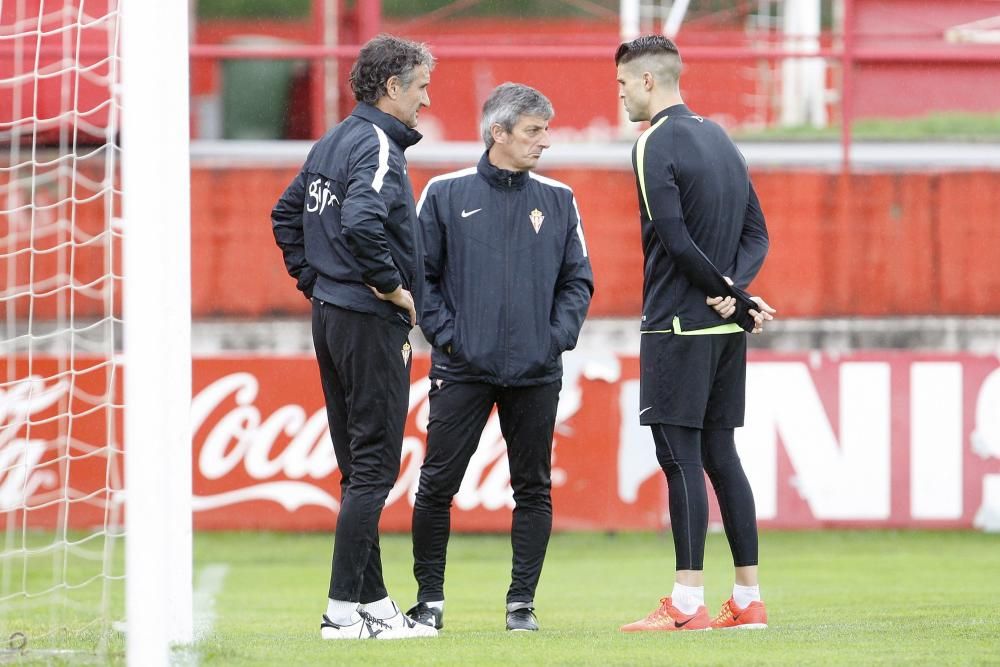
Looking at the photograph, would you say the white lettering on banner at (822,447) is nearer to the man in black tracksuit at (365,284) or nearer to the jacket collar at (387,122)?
the man in black tracksuit at (365,284)

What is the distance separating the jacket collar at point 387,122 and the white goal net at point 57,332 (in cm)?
274

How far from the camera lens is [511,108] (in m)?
5.18

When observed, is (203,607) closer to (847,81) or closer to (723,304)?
(723,304)

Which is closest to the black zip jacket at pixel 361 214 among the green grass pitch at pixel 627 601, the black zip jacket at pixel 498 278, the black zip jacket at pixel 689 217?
the black zip jacket at pixel 498 278

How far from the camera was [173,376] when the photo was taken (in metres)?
4.60

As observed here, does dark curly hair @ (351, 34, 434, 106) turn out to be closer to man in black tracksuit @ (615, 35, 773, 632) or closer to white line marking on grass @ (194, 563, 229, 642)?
man in black tracksuit @ (615, 35, 773, 632)

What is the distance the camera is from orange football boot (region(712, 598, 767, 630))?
4.92 m

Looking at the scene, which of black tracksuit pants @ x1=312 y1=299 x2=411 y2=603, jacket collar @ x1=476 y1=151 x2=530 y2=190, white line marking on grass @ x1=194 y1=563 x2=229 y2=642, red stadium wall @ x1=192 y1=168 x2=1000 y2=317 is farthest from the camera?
red stadium wall @ x1=192 y1=168 x2=1000 y2=317

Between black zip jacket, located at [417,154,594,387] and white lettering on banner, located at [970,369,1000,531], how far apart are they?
4.83 metres

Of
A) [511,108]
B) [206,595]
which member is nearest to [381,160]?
[511,108]

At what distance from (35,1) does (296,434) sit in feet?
14.4

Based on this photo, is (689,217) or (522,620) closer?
(689,217)

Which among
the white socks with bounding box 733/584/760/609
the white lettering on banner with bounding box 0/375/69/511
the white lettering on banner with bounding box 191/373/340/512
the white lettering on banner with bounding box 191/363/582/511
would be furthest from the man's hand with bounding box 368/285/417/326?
the white lettering on banner with bounding box 0/375/69/511

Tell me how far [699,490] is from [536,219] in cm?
116
